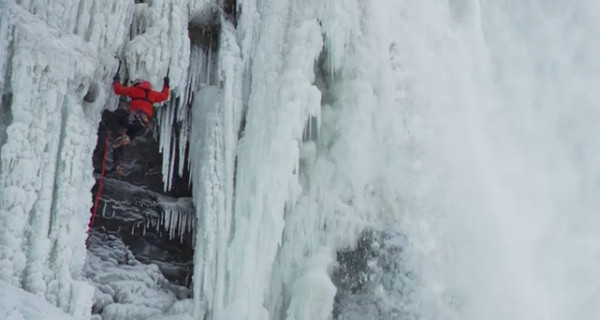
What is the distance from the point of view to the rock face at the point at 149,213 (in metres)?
9.46

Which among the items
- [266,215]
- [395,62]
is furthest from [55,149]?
[395,62]

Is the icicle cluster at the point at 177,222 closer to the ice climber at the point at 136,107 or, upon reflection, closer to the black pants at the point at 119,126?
the black pants at the point at 119,126

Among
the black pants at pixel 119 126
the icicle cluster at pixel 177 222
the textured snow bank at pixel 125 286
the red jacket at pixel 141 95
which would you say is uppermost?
the red jacket at pixel 141 95

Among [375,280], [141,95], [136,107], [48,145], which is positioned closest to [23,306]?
[48,145]

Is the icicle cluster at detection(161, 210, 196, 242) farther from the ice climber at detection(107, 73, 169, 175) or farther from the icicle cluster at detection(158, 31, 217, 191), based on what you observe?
the ice climber at detection(107, 73, 169, 175)

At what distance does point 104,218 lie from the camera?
938 centimetres

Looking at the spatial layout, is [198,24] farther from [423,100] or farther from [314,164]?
[423,100]

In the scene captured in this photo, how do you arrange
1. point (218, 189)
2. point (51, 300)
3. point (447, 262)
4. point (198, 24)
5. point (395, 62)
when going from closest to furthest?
1. point (51, 300)
2. point (218, 189)
3. point (198, 24)
4. point (395, 62)
5. point (447, 262)

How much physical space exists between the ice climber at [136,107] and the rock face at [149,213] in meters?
1.09

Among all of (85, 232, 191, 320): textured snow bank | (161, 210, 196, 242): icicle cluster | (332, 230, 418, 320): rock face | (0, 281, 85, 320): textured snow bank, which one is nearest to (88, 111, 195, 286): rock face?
(161, 210, 196, 242): icicle cluster

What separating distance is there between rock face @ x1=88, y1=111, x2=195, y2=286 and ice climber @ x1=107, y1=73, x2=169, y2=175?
3.58 ft

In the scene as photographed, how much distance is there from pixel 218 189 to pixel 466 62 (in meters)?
6.10

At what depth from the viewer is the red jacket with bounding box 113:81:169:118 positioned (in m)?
7.71

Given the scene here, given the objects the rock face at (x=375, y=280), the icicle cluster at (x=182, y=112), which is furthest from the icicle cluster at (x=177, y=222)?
the rock face at (x=375, y=280)
